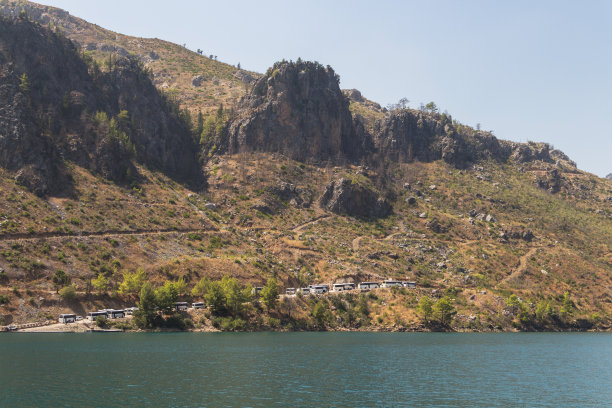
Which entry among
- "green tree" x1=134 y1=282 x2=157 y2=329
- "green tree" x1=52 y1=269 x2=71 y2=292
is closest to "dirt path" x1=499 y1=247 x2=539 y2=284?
"green tree" x1=134 y1=282 x2=157 y2=329

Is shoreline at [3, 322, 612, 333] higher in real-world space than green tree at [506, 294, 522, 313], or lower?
lower

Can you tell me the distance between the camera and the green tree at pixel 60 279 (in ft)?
427

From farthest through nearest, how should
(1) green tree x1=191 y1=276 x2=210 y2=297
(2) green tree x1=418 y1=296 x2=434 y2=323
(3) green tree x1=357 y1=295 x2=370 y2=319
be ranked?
1. (3) green tree x1=357 y1=295 x2=370 y2=319
2. (2) green tree x1=418 y1=296 x2=434 y2=323
3. (1) green tree x1=191 y1=276 x2=210 y2=297

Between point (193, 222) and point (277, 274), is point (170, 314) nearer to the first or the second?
point (277, 274)

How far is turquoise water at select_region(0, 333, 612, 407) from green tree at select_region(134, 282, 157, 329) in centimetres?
783

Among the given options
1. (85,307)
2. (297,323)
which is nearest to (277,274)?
(297,323)

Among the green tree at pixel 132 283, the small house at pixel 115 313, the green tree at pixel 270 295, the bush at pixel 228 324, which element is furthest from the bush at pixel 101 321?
the green tree at pixel 270 295

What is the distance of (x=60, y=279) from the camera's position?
131125 mm

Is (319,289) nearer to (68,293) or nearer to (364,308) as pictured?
(364,308)

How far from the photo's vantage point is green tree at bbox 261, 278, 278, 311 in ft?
462

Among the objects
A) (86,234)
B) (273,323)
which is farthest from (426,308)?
(86,234)

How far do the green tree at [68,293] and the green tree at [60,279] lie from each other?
4094 millimetres

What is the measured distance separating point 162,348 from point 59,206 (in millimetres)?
95471

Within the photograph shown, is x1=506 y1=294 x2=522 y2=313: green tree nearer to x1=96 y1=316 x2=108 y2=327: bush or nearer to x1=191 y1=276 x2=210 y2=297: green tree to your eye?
x1=191 y1=276 x2=210 y2=297: green tree
